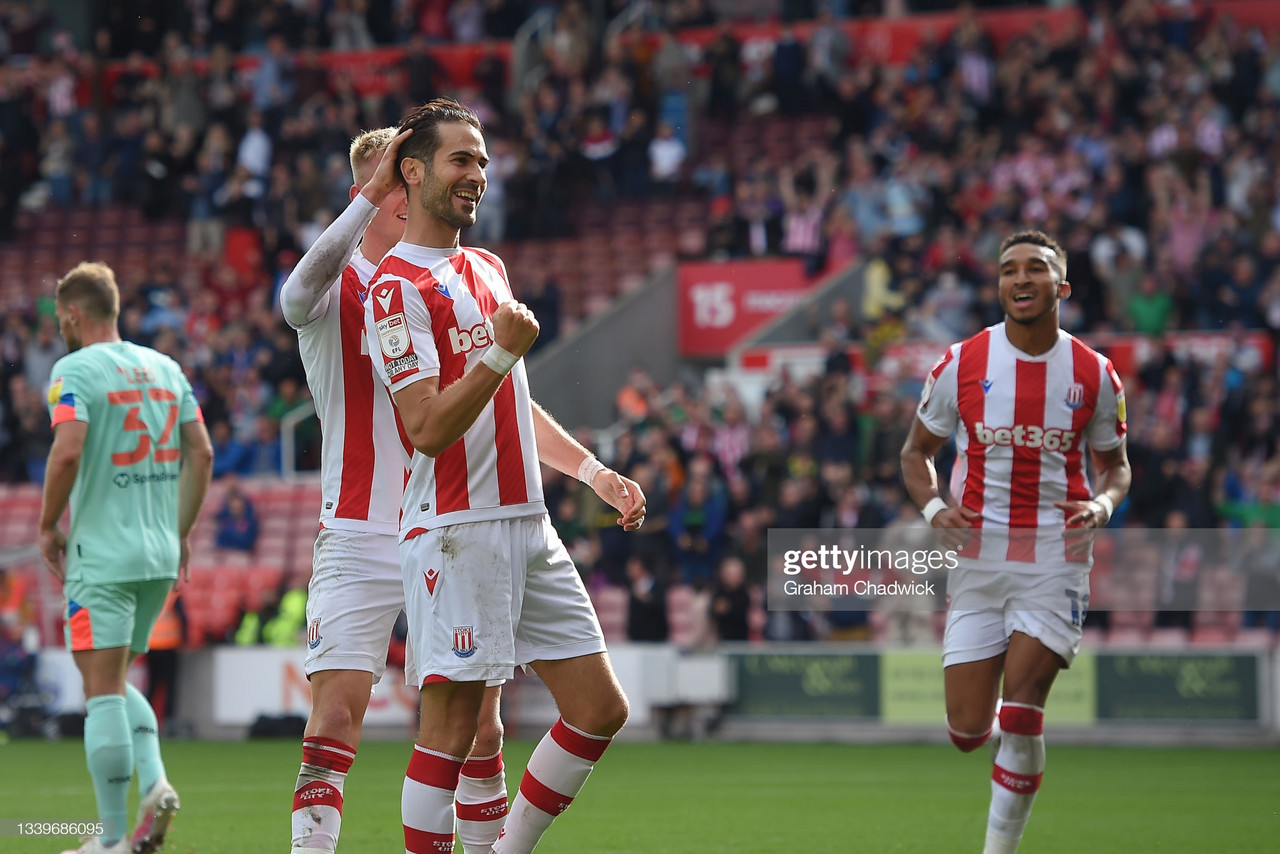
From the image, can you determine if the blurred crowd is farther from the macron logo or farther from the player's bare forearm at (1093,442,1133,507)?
the macron logo

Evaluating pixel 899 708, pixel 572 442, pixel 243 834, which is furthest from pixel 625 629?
pixel 572 442

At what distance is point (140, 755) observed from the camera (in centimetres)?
686

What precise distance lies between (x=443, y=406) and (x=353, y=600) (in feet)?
A: 3.88

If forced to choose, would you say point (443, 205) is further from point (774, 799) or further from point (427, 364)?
point (774, 799)

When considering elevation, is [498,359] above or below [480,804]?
above

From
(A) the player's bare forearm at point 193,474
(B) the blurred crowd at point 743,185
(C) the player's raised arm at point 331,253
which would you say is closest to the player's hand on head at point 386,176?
(C) the player's raised arm at point 331,253

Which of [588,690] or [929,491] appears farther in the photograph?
[929,491]

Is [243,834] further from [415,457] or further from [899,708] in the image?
[899,708]

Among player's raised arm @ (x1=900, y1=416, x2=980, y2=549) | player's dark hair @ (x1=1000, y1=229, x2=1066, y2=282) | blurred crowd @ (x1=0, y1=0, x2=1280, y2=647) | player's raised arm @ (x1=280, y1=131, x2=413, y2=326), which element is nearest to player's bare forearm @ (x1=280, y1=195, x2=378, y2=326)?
player's raised arm @ (x1=280, y1=131, x2=413, y2=326)

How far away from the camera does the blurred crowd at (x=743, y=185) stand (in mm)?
15570

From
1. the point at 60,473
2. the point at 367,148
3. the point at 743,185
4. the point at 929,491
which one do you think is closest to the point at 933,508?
the point at 929,491

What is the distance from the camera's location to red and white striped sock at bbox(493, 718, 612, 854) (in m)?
5.26

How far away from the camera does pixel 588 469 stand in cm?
547

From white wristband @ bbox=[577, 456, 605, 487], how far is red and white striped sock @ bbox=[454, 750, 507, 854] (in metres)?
1.00
